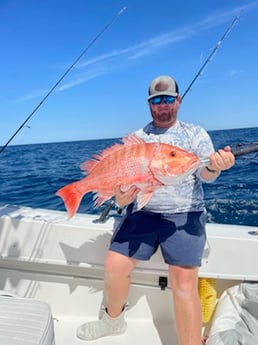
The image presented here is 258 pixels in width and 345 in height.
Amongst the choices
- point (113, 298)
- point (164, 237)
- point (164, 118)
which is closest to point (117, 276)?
point (113, 298)

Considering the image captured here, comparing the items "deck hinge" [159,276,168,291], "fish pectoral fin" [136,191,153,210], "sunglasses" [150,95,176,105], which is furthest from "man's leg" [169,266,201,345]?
"sunglasses" [150,95,176,105]

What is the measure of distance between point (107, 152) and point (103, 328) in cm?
132

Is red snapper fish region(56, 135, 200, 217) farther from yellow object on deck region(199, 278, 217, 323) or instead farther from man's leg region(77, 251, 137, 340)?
yellow object on deck region(199, 278, 217, 323)

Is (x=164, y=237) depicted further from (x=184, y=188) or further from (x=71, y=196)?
(x=71, y=196)

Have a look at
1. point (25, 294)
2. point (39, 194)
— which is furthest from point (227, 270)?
point (39, 194)

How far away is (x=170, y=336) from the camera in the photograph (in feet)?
8.36

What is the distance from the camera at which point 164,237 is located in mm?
2203

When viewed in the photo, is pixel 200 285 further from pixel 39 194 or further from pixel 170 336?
pixel 39 194

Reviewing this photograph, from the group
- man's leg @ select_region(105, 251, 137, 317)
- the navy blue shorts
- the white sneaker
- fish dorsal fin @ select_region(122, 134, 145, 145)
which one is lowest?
the white sneaker

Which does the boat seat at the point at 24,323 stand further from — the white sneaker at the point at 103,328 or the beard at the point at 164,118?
the beard at the point at 164,118

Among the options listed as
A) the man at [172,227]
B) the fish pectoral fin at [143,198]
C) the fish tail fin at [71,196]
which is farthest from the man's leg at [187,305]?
the fish tail fin at [71,196]

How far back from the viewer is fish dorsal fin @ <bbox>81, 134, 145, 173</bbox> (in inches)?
76.3

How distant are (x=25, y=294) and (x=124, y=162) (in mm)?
1604

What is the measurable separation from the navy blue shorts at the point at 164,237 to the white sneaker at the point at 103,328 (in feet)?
1.80
